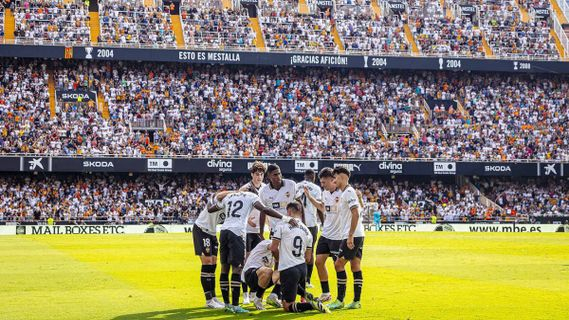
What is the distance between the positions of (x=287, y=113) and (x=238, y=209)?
50796 millimetres

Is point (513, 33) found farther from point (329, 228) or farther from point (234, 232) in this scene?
point (234, 232)

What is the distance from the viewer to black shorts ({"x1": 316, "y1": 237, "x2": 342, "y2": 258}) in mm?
16141

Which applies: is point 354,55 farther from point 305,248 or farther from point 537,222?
point 305,248

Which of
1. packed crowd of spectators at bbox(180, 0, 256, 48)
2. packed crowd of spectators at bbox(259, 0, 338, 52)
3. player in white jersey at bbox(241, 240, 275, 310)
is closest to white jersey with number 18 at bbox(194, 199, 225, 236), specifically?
player in white jersey at bbox(241, 240, 275, 310)

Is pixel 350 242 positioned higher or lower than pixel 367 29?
lower

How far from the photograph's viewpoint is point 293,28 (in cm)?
6981

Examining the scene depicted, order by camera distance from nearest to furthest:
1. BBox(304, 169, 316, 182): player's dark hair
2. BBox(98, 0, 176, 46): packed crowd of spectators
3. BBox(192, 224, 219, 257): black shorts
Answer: BBox(192, 224, 219, 257): black shorts < BBox(304, 169, 316, 182): player's dark hair < BBox(98, 0, 176, 46): packed crowd of spectators

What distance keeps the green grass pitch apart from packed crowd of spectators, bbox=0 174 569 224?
73.3ft

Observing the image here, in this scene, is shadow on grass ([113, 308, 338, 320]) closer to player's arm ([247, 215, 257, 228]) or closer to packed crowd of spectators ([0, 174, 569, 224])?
→ player's arm ([247, 215, 257, 228])

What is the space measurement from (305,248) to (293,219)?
55cm

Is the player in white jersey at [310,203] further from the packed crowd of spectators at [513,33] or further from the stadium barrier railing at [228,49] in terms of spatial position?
the packed crowd of spectators at [513,33]

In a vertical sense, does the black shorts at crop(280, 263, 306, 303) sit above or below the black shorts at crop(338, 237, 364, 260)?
below

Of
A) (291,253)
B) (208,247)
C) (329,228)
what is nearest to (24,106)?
(208,247)

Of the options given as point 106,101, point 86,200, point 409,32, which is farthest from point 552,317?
point 409,32
